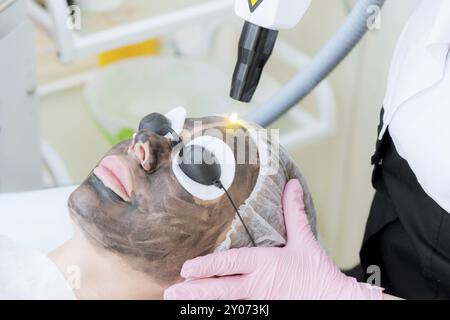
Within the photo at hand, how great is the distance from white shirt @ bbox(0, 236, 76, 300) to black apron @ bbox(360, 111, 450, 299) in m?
0.50

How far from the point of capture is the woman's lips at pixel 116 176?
2.72ft

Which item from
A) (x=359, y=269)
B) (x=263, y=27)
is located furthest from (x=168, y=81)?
(x=263, y=27)

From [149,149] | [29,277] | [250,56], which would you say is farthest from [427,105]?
[29,277]

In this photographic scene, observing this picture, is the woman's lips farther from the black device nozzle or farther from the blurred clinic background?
the blurred clinic background

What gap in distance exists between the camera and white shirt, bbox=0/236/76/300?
0.82m

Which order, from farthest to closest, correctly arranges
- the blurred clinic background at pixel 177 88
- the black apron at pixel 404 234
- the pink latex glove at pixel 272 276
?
the blurred clinic background at pixel 177 88 < the black apron at pixel 404 234 < the pink latex glove at pixel 272 276

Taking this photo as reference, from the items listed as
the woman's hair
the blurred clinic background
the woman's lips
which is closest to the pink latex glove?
the woman's hair

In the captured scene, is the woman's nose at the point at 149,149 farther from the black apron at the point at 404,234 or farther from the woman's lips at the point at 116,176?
the black apron at the point at 404,234

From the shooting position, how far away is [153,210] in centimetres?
82

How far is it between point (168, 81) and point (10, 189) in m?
0.58

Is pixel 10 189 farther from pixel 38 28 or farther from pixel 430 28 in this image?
pixel 38 28

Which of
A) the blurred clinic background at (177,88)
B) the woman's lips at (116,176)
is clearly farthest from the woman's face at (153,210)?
the blurred clinic background at (177,88)

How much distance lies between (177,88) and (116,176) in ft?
3.03

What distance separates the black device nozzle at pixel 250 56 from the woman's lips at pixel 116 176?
7.0 inches
